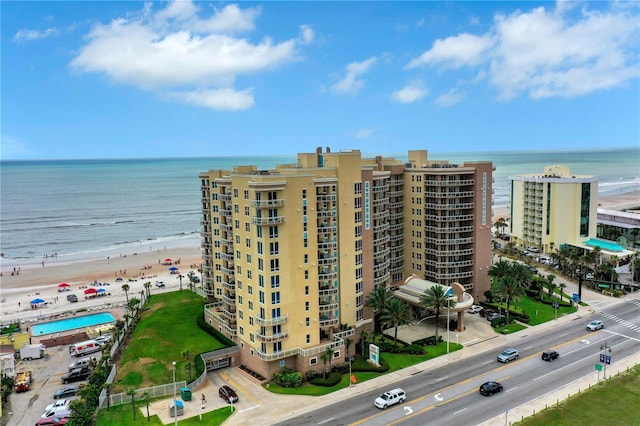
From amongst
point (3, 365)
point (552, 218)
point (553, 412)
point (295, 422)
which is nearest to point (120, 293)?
point (3, 365)

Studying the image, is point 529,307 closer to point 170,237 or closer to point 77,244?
point 170,237

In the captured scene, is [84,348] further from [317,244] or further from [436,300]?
[436,300]

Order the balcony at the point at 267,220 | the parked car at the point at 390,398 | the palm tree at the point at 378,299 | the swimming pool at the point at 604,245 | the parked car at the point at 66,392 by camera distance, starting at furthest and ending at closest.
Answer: the swimming pool at the point at 604,245 → the palm tree at the point at 378,299 → the parked car at the point at 66,392 → the balcony at the point at 267,220 → the parked car at the point at 390,398

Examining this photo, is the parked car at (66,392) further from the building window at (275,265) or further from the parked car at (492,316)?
the parked car at (492,316)

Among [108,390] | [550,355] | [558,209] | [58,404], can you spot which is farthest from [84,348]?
[558,209]

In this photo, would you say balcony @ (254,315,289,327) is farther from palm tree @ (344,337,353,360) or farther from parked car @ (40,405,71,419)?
parked car @ (40,405,71,419)

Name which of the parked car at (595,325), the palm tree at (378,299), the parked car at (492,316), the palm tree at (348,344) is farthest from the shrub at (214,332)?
the parked car at (595,325)

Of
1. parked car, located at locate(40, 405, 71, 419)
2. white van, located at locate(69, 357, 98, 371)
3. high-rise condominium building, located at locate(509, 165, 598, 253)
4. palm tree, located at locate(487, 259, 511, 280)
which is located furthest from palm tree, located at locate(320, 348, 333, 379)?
high-rise condominium building, located at locate(509, 165, 598, 253)
